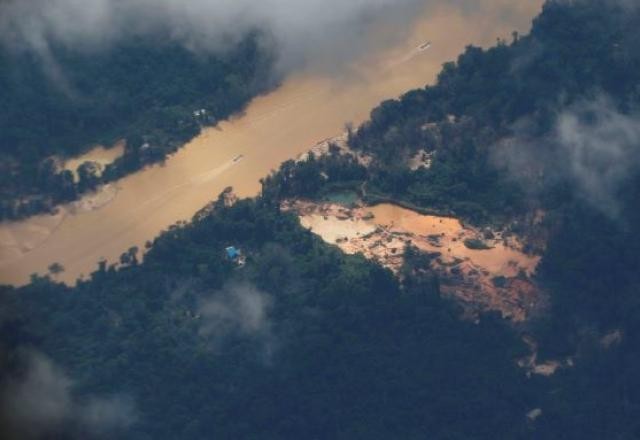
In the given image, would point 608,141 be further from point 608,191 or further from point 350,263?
point 350,263

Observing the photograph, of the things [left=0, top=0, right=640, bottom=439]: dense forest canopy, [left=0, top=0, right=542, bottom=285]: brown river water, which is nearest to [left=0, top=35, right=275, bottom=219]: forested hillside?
[left=0, top=0, right=542, bottom=285]: brown river water

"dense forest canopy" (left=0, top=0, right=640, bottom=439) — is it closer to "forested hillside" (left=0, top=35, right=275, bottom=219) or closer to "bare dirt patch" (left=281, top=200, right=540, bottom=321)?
"bare dirt patch" (left=281, top=200, right=540, bottom=321)

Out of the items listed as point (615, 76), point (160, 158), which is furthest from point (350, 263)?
point (615, 76)

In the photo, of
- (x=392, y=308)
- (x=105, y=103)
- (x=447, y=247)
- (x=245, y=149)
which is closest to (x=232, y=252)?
(x=245, y=149)

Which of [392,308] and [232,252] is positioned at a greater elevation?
[232,252]

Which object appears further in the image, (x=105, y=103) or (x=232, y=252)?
(x=105, y=103)

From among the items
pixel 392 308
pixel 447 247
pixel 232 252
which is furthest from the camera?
pixel 232 252

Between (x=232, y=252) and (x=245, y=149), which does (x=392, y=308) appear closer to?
(x=232, y=252)

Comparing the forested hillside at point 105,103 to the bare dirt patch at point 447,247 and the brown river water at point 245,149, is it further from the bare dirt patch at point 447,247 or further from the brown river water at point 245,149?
the bare dirt patch at point 447,247
